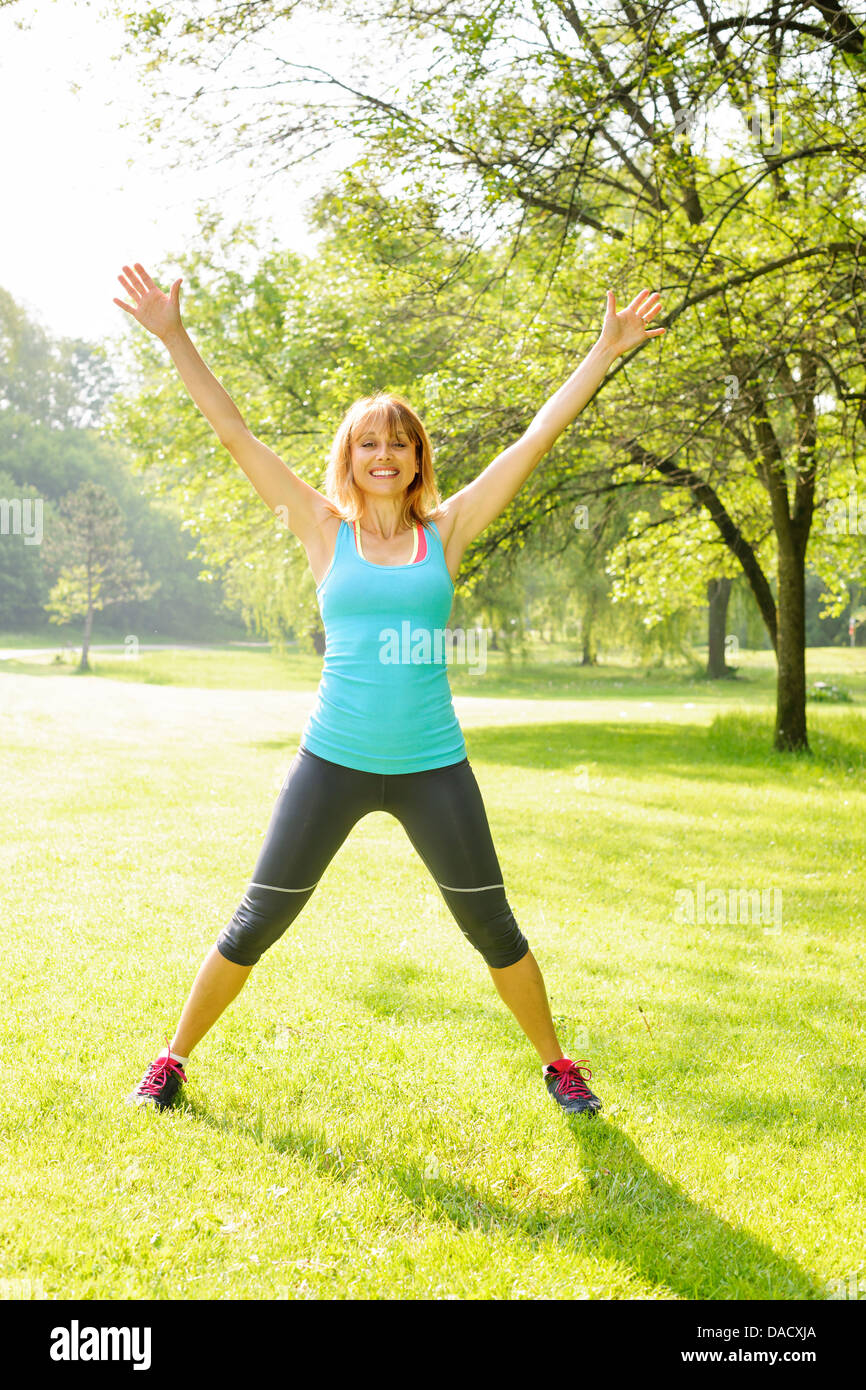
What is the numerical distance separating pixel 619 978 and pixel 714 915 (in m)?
1.55

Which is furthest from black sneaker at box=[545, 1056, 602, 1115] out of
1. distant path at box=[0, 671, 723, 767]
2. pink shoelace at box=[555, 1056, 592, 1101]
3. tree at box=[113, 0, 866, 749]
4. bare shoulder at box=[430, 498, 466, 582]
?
distant path at box=[0, 671, 723, 767]

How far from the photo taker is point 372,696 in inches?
122

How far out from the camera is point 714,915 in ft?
21.0

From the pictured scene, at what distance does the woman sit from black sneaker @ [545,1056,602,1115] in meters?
0.02

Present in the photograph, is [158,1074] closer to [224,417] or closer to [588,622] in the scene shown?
[224,417]

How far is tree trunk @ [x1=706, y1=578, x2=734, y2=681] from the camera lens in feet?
97.3

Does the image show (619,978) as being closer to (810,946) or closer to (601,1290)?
(810,946)

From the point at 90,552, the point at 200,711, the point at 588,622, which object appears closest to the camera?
the point at 200,711

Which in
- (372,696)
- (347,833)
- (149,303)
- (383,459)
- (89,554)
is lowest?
(347,833)

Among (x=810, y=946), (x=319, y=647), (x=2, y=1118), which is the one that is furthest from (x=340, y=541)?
(x=319, y=647)

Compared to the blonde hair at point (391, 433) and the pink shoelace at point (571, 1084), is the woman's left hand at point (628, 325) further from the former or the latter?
the pink shoelace at point (571, 1084)

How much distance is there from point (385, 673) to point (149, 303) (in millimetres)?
1398

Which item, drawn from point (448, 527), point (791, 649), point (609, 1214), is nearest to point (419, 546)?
point (448, 527)

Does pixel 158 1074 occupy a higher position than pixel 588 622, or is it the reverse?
pixel 588 622
